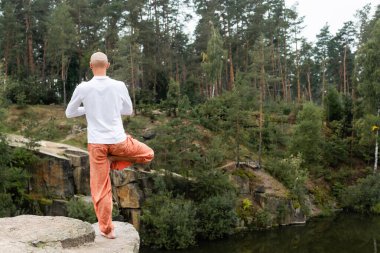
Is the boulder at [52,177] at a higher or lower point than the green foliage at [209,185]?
higher

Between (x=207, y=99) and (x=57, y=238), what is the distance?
35.2 meters

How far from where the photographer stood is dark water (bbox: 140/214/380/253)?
22250 millimetres

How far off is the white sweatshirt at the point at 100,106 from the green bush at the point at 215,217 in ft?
66.7

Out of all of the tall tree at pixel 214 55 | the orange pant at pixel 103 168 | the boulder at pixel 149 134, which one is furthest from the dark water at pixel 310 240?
the orange pant at pixel 103 168

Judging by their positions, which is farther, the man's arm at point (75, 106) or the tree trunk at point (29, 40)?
the tree trunk at point (29, 40)

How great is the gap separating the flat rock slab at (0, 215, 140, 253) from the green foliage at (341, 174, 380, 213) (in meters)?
29.9

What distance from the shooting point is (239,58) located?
48.5 m

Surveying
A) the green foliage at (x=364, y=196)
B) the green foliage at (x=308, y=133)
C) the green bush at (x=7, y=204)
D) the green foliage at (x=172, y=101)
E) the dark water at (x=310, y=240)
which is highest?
the green foliage at (x=172, y=101)

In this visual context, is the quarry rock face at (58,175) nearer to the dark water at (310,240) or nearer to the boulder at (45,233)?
the dark water at (310,240)

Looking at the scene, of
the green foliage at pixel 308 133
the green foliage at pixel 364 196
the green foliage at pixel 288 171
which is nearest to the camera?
the green foliage at pixel 288 171

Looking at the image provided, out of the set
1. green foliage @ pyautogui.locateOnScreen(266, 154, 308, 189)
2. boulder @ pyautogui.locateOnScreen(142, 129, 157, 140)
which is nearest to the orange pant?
boulder @ pyautogui.locateOnScreen(142, 129, 157, 140)

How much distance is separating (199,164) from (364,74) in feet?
59.8

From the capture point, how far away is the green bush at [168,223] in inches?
897

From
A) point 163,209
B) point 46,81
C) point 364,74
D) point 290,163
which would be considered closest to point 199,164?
point 163,209
